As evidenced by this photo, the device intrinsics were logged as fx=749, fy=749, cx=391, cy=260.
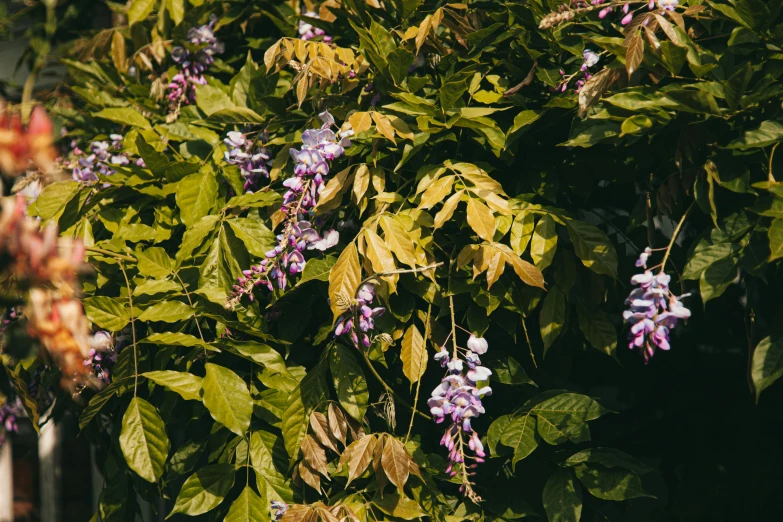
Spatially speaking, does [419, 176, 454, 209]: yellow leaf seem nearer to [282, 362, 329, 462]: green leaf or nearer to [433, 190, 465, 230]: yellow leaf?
[433, 190, 465, 230]: yellow leaf

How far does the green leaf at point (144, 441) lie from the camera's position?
1.55 meters

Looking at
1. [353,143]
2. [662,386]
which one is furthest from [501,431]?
[353,143]

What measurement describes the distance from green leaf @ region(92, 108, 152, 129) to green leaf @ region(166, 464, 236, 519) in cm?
98

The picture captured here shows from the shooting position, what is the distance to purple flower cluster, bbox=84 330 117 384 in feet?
5.67

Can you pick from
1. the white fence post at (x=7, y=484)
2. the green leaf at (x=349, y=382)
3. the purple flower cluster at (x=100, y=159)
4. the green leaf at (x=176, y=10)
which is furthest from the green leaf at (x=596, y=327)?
the white fence post at (x=7, y=484)

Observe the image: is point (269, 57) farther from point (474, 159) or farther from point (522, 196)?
point (522, 196)

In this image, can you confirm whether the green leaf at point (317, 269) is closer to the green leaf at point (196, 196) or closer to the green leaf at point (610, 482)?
the green leaf at point (196, 196)

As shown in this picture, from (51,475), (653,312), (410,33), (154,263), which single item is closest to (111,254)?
(154,263)

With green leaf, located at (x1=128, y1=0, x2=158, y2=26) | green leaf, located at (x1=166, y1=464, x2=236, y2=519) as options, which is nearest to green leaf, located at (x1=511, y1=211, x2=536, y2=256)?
green leaf, located at (x1=166, y1=464, x2=236, y2=519)

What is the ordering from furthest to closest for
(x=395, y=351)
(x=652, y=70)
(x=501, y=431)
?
(x=395, y=351)
(x=501, y=431)
(x=652, y=70)

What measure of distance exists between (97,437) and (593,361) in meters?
1.39

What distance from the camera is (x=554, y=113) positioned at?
5.75ft

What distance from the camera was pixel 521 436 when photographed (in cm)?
162

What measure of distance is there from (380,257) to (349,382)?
308mm
